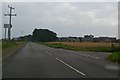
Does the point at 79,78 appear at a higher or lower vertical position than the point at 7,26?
lower

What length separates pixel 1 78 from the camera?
515 inches

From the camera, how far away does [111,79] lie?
514 inches

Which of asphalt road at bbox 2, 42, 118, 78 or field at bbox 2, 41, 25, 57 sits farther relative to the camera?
field at bbox 2, 41, 25, 57

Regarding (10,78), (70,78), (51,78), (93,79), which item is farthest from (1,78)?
(93,79)

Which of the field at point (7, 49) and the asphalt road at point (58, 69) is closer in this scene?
the asphalt road at point (58, 69)

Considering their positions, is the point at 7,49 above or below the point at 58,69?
above

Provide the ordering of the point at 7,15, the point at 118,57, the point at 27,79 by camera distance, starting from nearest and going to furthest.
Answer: the point at 27,79 < the point at 118,57 < the point at 7,15

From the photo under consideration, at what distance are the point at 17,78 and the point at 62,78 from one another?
1.88m

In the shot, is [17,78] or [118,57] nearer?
[17,78]

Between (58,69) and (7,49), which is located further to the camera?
(7,49)

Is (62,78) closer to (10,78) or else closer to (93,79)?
(93,79)

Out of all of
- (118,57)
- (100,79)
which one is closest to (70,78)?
(100,79)

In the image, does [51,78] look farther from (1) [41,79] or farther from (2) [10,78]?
(2) [10,78]

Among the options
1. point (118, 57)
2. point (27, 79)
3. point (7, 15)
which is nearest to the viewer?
point (27, 79)
